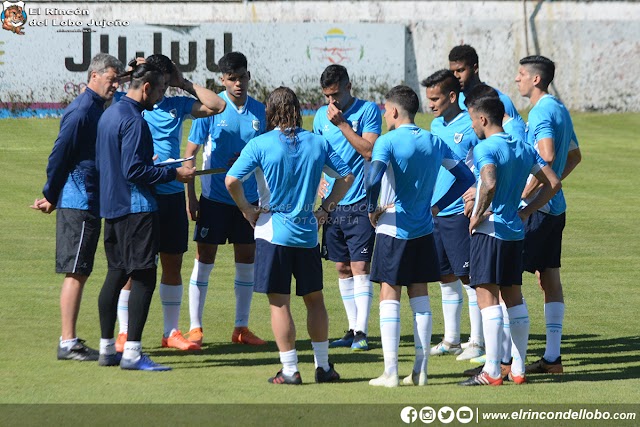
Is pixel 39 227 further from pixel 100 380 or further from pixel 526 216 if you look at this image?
pixel 526 216

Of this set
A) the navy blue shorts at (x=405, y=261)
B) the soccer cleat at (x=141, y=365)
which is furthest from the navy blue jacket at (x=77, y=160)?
the navy blue shorts at (x=405, y=261)

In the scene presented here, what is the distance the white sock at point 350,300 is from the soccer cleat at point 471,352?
117cm

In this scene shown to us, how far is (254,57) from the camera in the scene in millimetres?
30766

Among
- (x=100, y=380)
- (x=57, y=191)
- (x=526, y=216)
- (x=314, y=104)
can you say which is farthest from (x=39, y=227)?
(x=314, y=104)

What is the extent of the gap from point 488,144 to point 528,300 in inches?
170

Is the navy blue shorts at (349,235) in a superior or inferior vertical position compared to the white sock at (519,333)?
superior

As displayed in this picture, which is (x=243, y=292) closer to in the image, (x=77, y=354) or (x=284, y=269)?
(x=77, y=354)

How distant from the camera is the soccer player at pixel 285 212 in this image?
8016 millimetres

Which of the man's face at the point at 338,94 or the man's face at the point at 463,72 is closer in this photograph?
the man's face at the point at 463,72

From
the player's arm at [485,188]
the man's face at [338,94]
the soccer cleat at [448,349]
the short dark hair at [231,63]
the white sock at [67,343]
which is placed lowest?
the soccer cleat at [448,349]

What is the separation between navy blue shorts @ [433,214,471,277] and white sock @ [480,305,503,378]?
4.00 ft

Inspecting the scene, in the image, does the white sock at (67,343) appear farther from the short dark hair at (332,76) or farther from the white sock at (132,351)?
the short dark hair at (332,76)

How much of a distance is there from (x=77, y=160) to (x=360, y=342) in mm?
2945

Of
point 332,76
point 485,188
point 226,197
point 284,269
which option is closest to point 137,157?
point 284,269
